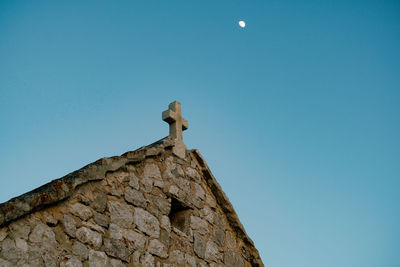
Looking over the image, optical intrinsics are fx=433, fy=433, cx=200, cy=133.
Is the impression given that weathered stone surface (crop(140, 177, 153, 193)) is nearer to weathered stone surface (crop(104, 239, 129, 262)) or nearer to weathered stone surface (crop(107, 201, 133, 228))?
weathered stone surface (crop(107, 201, 133, 228))

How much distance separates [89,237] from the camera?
169 inches

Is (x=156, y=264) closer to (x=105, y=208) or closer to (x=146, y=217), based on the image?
(x=146, y=217)

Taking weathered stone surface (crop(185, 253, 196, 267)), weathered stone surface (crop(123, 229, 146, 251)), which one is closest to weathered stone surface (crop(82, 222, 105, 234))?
weathered stone surface (crop(123, 229, 146, 251))

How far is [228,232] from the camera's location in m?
6.48

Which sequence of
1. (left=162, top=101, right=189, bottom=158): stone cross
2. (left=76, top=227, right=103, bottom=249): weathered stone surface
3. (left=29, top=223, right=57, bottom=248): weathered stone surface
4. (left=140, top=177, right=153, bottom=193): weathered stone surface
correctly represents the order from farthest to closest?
(left=162, top=101, right=189, bottom=158): stone cross → (left=140, top=177, right=153, bottom=193): weathered stone surface → (left=76, top=227, right=103, bottom=249): weathered stone surface → (left=29, top=223, right=57, bottom=248): weathered stone surface

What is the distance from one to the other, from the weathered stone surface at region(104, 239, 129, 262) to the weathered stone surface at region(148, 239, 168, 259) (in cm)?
40

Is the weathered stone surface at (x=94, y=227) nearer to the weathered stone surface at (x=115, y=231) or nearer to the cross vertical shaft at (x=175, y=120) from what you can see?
the weathered stone surface at (x=115, y=231)

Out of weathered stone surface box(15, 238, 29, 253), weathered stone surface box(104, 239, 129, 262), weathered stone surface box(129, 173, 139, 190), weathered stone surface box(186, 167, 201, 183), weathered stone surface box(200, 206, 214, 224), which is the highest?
weathered stone surface box(186, 167, 201, 183)

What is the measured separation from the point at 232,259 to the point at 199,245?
0.76m

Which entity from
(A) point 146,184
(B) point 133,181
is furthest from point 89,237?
(A) point 146,184

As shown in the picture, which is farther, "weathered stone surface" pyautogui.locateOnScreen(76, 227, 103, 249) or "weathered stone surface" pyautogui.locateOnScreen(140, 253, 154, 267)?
"weathered stone surface" pyautogui.locateOnScreen(140, 253, 154, 267)

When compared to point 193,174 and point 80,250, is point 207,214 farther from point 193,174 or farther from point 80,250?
point 80,250

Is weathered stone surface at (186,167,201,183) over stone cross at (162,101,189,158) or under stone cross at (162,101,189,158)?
under

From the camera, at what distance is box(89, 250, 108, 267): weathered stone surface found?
4223mm
